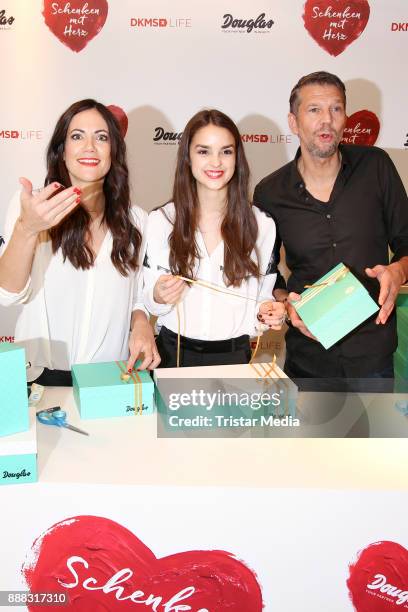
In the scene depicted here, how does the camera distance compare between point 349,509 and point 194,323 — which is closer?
point 349,509

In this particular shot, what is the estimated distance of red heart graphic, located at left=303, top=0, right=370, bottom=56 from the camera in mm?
3791

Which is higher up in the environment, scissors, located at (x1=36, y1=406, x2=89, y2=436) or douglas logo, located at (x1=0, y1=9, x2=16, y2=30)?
douglas logo, located at (x1=0, y1=9, x2=16, y2=30)

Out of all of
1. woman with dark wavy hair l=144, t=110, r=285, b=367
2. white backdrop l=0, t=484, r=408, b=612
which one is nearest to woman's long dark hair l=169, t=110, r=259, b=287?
woman with dark wavy hair l=144, t=110, r=285, b=367

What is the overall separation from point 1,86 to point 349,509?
3.24 metres

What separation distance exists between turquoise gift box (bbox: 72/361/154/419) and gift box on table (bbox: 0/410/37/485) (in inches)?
11.2

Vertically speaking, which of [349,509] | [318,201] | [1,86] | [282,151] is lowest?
[349,509]

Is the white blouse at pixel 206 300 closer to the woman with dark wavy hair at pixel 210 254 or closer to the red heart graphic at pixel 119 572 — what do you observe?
the woman with dark wavy hair at pixel 210 254

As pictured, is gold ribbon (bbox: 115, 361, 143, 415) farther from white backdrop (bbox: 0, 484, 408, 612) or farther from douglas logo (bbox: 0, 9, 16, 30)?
douglas logo (bbox: 0, 9, 16, 30)

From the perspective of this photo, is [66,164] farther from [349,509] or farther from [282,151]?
[282,151]

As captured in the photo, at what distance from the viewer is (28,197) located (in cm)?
180

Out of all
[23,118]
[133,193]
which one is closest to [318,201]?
[133,193]

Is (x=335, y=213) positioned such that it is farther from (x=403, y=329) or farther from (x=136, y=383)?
(x=403, y=329)

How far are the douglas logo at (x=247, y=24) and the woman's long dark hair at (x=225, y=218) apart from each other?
1.85 meters

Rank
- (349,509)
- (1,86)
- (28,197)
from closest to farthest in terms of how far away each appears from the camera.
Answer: (349,509) → (28,197) → (1,86)
